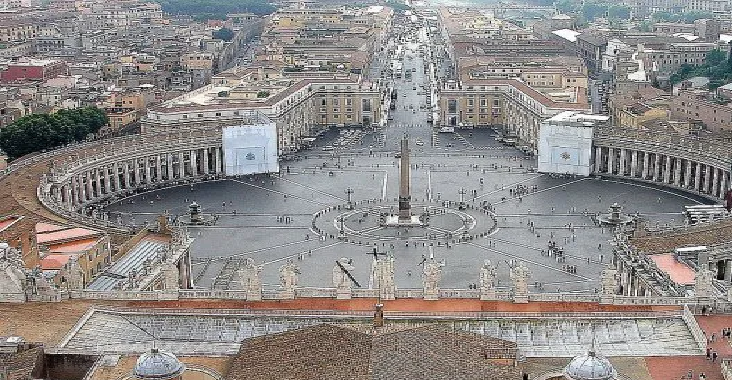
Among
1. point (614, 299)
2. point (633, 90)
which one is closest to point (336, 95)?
point (633, 90)

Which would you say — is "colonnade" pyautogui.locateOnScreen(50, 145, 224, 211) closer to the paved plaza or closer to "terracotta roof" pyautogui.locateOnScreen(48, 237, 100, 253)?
the paved plaza

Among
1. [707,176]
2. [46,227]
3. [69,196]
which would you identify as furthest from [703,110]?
[46,227]

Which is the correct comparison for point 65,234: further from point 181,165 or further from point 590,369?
point 181,165

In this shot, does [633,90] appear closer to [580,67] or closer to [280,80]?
[580,67]

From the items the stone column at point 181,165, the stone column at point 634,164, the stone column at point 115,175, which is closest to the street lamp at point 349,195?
the stone column at point 181,165

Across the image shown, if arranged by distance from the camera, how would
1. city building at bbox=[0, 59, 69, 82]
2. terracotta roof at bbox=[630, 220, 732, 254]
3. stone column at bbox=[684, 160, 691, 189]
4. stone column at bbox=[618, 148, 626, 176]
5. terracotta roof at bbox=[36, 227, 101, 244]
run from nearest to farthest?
terracotta roof at bbox=[36, 227, 101, 244] → terracotta roof at bbox=[630, 220, 732, 254] → stone column at bbox=[684, 160, 691, 189] → stone column at bbox=[618, 148, 626, 176] → city building at bbox=[0, 59, 69, 82]

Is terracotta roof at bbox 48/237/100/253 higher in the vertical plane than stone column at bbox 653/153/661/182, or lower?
higher

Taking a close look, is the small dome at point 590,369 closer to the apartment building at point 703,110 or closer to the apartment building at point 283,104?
the apartment building at point 283,104

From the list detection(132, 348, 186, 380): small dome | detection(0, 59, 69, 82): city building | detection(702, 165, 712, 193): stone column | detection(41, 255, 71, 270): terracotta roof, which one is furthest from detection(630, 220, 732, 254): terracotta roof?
detection(0, 59, 69, 82): city building
